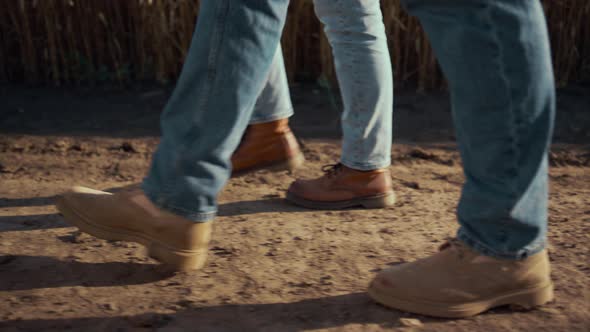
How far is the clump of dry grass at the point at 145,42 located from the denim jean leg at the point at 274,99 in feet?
4.82

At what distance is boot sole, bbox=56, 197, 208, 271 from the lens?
1.53 metres

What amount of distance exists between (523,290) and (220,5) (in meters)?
0.83

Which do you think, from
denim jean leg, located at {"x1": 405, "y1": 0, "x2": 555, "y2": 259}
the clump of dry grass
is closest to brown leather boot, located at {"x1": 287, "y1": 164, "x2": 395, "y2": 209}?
denim jean leg, located at {"x1": 405, "y1": 0, "x2": 555, "y2": 259}

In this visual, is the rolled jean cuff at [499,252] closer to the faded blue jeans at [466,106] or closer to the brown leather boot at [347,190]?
the faded blue jeans at [466,106]

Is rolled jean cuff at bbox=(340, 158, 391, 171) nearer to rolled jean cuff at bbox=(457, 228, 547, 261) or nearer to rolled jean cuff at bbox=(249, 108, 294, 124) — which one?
rolled jean cuff at bbox=(249, 108, 294, 124)

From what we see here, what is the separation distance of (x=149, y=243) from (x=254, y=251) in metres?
0.32

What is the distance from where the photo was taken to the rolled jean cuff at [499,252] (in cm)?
135

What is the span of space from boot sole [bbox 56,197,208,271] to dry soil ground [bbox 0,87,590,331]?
0.05 meters

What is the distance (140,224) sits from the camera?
1.54 meters

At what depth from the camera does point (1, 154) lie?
2.83 meters

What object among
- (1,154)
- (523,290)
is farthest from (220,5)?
(1,154)

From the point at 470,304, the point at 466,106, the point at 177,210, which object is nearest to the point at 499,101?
the point at 466,106

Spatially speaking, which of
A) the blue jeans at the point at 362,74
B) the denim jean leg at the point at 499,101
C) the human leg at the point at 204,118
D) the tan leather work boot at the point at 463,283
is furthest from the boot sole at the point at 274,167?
the denim jean leg at the point at 499,101

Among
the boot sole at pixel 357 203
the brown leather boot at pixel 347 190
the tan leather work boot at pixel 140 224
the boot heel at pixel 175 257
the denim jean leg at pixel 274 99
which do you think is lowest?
the boot sole at pixel 357 203
